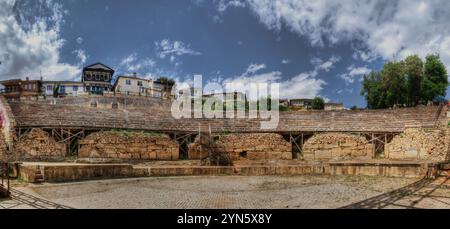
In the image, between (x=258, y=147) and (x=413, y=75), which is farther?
(x=413, y=75)

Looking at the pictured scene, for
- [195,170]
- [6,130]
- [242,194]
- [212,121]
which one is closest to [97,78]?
[212,121]

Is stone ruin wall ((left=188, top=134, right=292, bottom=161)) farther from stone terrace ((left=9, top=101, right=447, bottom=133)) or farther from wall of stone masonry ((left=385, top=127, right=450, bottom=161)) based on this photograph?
wall of stone masonry ((left=385, top=127, right=450, bottom=161))

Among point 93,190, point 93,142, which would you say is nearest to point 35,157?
point 93,142

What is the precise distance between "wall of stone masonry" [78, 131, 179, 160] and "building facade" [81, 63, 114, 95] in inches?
1374

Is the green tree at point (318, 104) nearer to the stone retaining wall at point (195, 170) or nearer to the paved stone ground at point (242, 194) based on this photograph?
the stone retaining wall at point (195, 170)

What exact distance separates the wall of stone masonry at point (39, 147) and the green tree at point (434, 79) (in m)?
39.6

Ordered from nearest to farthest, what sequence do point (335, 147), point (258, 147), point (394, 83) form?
1. point (335, 147)
2. point (258, 147)
3. point (394, 83)

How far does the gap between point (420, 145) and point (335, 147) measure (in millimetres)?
5990

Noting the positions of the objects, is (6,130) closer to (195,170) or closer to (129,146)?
(129,146)

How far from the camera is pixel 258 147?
2655 centimetres

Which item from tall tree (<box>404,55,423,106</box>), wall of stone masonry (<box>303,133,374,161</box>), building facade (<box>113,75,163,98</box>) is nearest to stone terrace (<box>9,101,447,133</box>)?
wall of stone masonry (<box>303,133,374,161</box>)

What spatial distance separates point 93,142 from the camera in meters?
22.8
